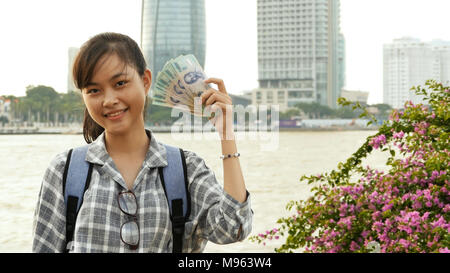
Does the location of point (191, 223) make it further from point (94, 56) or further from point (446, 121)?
point (446, 121)

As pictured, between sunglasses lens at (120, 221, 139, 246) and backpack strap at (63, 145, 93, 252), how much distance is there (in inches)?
3.5

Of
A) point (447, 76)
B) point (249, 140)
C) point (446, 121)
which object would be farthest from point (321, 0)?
point (446, 121)

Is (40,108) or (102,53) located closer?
(102,53)

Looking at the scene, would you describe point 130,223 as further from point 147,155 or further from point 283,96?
point 283,96

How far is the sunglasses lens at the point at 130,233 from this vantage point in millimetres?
944

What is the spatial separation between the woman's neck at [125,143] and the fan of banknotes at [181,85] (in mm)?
102

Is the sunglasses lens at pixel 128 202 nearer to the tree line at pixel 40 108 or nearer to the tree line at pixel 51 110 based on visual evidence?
the tree line at pixel 51 110

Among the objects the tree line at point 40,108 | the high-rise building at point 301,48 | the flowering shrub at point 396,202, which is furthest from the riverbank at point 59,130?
the flowering shrub at point 396,202

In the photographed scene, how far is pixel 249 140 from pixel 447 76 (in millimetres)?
37708

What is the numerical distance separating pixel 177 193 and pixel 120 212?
0.10 metres

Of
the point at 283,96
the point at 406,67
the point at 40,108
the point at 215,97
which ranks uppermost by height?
the point at 406,67

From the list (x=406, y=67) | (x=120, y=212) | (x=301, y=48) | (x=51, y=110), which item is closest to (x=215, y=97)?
(x=120, y=212)

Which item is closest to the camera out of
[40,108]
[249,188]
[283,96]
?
[249,188]

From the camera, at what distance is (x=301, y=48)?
63.8 meters
